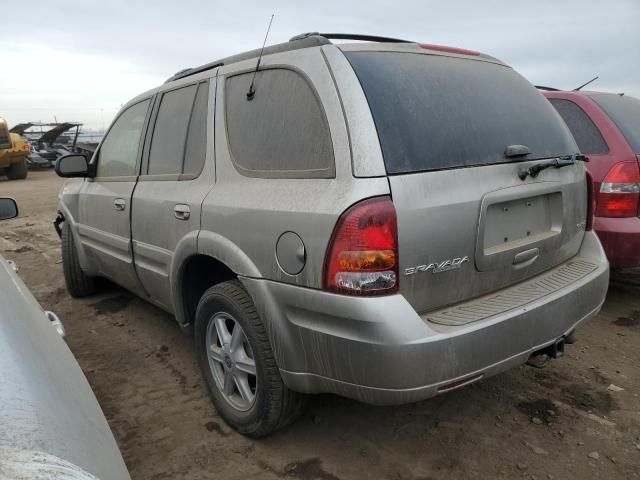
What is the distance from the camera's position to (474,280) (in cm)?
208

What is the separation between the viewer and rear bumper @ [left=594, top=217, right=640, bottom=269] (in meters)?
3.53

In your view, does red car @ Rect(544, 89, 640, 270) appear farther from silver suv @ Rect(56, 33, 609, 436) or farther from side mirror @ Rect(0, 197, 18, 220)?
side mirror @ Rect(0, 197, 18, 220)

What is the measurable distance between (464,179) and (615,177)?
7.22ft

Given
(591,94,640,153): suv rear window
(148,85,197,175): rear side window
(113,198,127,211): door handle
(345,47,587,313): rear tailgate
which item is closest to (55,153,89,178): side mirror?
(113,198,127,211): door handle

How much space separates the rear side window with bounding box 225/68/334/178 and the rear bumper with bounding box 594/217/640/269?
2.56 m

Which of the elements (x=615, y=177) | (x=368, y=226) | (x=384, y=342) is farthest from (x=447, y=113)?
(x=615, y=177)

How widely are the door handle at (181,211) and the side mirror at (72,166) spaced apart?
1.50 m

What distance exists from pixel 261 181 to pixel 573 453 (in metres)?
1.89

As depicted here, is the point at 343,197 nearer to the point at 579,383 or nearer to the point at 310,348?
the point at 310,348

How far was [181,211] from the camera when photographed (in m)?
2.70

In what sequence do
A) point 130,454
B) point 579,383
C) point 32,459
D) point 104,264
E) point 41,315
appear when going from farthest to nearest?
point 104,264
point 579,383
point 130,454
point 41,315
point 32,459

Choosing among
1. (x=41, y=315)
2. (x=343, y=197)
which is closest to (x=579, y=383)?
(x=343, y=197)

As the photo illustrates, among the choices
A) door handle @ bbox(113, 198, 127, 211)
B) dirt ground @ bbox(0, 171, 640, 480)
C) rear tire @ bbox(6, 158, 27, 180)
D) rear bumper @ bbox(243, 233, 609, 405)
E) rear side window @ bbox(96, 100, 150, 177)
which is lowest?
rear tire @ bbox(6, 158, 27, 180)

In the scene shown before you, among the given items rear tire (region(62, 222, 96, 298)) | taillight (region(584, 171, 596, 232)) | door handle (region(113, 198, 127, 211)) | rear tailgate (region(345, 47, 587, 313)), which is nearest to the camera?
rear tailgate (region(345, 47, 587, 313))
